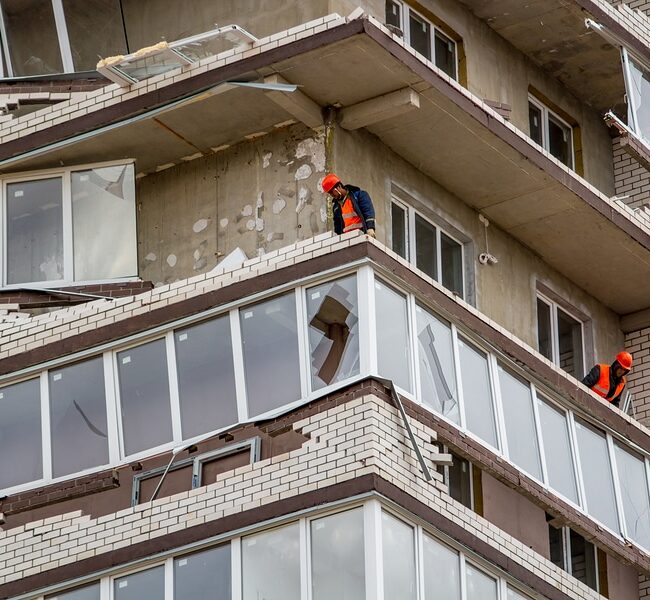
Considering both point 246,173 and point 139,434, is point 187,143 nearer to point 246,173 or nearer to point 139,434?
point 246,173

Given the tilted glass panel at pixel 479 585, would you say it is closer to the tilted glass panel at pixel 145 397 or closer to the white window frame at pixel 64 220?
the tilted glass panel at pixel 145 397

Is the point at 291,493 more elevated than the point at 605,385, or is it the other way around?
the point at 605,385

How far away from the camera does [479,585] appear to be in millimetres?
24000

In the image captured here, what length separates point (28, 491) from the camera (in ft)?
83.6

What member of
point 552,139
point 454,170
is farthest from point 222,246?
point 552,139

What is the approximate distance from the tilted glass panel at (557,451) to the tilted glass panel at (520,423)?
0.18 m

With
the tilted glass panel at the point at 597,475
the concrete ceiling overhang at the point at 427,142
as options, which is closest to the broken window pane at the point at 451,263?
the concrete ceiling overhang at the point at 427,142

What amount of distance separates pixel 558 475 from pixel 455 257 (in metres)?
3.53

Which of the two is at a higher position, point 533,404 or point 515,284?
point 515,284

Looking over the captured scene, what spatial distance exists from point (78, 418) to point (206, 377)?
1637 millimetres

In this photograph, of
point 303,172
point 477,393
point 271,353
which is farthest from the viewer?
point 303,172

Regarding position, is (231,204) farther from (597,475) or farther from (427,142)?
(597,475)

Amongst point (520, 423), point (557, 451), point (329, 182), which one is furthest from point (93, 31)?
point (557, 451)

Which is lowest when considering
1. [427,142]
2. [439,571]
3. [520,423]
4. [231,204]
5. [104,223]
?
[439,571]
